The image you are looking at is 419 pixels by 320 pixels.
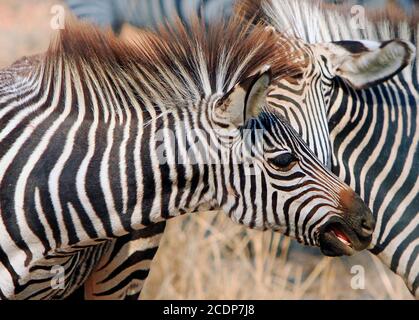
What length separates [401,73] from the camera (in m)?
5.66

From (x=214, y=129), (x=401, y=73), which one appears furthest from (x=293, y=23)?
(x=214, y=129)

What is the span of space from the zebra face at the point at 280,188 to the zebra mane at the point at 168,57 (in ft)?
0.88

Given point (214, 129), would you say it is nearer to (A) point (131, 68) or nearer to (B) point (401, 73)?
(A) point (131, 68)

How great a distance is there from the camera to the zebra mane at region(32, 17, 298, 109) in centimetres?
446

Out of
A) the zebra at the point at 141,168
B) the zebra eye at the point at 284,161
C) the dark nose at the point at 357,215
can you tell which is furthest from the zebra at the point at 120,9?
the dark nose at the point at 357,215

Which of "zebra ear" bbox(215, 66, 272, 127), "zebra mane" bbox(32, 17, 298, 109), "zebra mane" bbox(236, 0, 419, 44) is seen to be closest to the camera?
"zebra ear" bbox(215, 66, 272, 127)

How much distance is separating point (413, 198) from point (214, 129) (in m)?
1.77

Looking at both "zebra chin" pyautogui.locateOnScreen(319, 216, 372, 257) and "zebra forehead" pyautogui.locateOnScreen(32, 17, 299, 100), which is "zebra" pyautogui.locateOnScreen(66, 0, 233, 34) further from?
"zebra chin" pyautogui.locateOnScreen(319, 216, 372, 257)

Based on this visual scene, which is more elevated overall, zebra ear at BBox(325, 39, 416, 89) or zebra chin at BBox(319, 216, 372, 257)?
zebra ear at BBox(325, 39, 416, 89)

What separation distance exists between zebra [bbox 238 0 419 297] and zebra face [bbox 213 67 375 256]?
0.83 meters

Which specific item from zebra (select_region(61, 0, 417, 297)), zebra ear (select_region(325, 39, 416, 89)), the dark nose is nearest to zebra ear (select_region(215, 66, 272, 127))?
the dark nose

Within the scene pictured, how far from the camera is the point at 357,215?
4273mm
